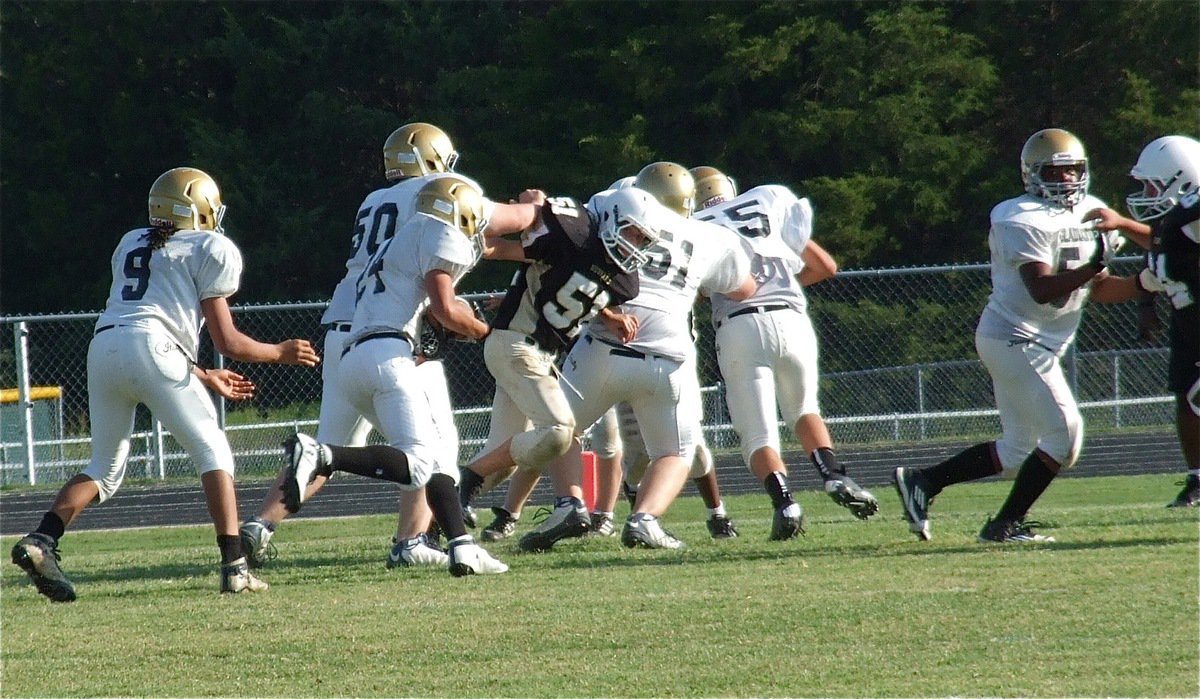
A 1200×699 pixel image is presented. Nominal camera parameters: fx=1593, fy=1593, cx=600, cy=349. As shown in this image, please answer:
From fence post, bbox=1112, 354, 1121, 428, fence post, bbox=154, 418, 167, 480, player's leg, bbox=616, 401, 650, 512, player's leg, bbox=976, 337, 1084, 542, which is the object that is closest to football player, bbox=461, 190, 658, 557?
player's leg, bbox=616, 401, 650, 512

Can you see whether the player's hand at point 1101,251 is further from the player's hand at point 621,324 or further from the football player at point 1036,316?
the player's hand at point 621,324

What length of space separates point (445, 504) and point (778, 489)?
1.97m

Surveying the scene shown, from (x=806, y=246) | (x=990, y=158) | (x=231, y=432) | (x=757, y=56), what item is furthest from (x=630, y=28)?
(x=806, y=246)

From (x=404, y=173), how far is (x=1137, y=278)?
145 inches

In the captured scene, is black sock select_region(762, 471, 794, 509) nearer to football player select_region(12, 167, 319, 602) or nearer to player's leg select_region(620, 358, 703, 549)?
player's leg select_region(620, 358, 703, 549)

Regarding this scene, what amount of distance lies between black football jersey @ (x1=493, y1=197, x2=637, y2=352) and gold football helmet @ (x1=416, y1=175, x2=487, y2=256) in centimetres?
43

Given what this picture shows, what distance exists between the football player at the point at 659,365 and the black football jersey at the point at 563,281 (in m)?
0.26

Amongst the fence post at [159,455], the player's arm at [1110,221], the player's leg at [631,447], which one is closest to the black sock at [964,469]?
the player's arm at [1110,221]

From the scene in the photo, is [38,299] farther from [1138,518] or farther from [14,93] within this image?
[1138,518]

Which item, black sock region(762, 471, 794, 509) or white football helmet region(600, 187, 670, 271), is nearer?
white football helmet region(600, 187, 670, 271)

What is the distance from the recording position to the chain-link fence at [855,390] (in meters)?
17.7

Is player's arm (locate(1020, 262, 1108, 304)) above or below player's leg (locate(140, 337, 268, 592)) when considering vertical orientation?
above

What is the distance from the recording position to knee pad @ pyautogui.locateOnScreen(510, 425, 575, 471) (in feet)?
24.8

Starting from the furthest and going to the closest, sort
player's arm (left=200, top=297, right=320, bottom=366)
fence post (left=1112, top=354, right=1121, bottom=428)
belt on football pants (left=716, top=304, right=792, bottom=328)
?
fence post (left=1112, top=354, right=1121, bottom=428), belt on football pants (left=716, top=304, right=792, bottom=328), player's arm (left=200, top=297, right=320, bottom=366)
